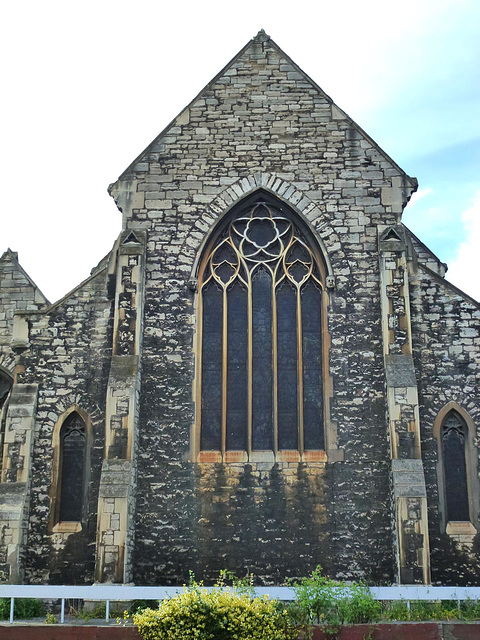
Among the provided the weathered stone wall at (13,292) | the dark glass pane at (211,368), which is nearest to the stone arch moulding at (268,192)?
the dark glass pane at (211,368)

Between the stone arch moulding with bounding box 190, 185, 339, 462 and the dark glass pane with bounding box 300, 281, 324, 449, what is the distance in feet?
0.28

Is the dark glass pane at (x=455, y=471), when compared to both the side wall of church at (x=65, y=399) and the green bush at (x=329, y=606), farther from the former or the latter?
the side wall of church at (x=65, y=399)

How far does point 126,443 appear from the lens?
1535 cm

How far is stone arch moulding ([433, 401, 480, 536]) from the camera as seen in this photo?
51.0ft

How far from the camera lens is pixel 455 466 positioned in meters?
16.0

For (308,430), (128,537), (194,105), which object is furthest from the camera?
(194,105)

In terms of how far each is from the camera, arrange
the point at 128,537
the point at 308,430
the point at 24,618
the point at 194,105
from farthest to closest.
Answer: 1. the point at 194,105
2. the point at 308,430
3. the point at 128,537
4. the point at 24,618

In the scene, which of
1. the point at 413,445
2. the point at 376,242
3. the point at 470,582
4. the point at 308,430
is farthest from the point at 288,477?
the point at 376,242

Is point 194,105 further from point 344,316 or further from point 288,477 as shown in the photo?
point 288,477

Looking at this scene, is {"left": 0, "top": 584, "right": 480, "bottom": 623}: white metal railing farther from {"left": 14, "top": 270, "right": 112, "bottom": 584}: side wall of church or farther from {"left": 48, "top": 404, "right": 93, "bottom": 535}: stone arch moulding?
{"left": 48, "top": 404, "right": 93, "bottom": 535}: stone arch moulding

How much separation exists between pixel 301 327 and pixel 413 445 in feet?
10.8

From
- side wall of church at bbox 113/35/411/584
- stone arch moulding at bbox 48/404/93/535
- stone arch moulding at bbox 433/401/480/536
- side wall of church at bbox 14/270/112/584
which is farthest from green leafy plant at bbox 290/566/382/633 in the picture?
stone arch moulding at bbox 48/404/93/535

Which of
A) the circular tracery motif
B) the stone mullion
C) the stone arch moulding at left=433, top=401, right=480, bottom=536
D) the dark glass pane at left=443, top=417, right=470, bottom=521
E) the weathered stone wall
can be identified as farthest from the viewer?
the weathered stone wall

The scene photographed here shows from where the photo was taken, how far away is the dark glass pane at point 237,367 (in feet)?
53.2
